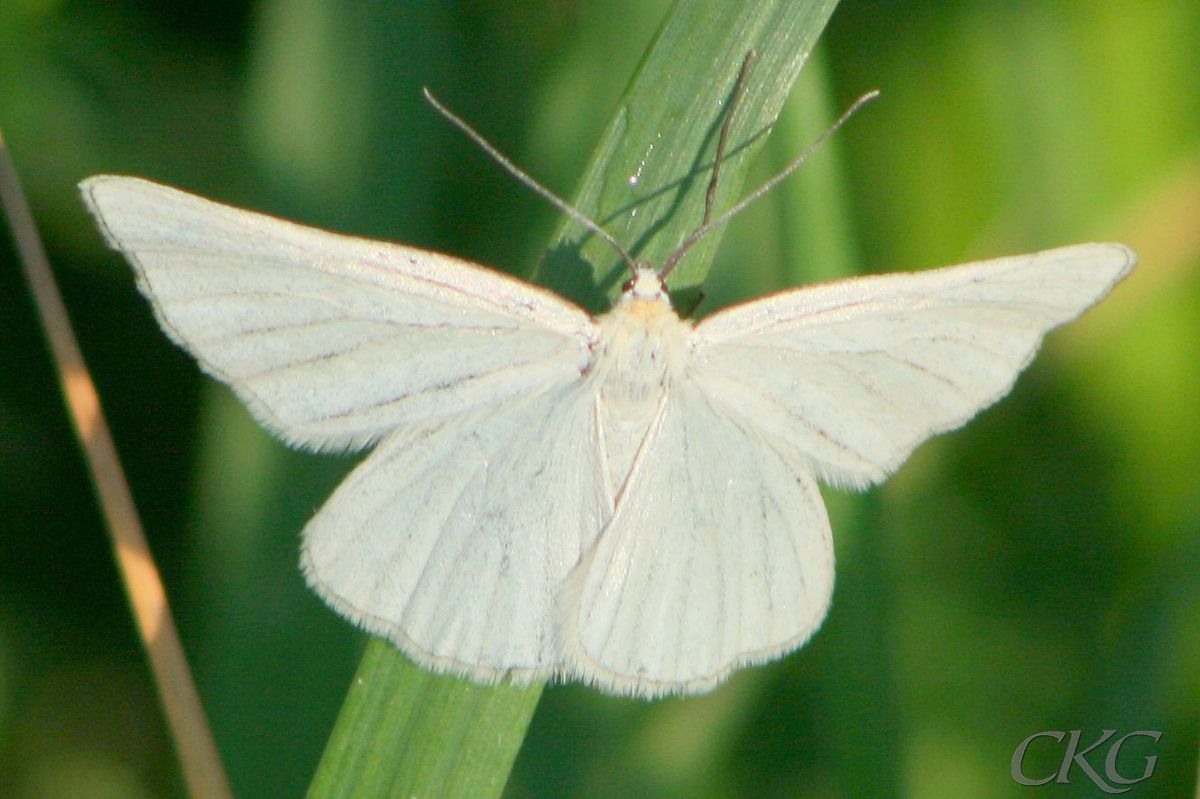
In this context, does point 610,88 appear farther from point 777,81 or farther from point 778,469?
point 778,469

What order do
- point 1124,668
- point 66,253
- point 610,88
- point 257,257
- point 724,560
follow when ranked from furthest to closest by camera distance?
point 66,253 < point 610,88 < point 1124,668 < point 724,560 < point 257,257

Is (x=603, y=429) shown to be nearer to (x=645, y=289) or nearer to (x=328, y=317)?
(x=645, y=289)

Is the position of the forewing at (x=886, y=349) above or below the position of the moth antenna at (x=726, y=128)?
below

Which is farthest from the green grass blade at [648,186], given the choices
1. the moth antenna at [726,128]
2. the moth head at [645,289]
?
the moth head at [645,289]

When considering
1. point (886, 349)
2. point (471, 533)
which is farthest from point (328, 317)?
point (886, 349)

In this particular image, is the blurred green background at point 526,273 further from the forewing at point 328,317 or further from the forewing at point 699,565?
the forewing at point 328,317

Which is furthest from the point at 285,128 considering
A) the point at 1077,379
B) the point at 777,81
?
the point at 1077,379

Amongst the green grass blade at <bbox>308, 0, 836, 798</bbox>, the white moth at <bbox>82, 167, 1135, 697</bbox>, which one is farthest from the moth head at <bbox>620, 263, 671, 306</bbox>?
the green grass blade at <bbox>308, 0, 836, 798</bbox>
